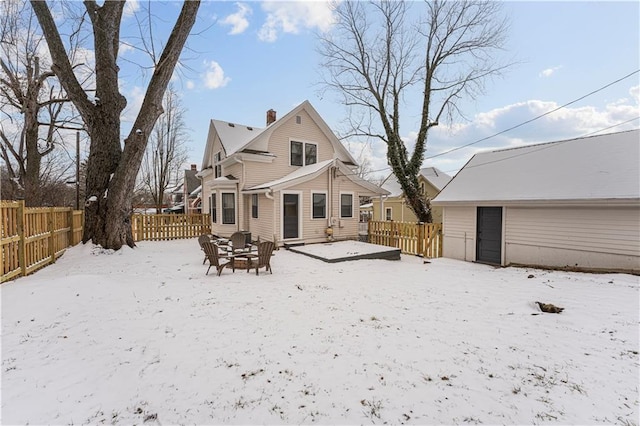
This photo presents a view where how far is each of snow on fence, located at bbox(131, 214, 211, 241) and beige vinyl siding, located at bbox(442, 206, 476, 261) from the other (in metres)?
13.3

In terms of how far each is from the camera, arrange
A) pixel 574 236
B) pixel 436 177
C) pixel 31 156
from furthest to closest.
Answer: pixel 436 177 < pixel 31 156 < pixel 574 236

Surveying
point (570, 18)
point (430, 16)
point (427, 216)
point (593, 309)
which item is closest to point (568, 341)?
point (593, 309)

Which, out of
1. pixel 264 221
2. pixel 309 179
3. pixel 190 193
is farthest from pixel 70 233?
pixel 190 193

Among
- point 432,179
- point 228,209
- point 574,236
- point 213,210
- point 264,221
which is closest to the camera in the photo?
point 574,236

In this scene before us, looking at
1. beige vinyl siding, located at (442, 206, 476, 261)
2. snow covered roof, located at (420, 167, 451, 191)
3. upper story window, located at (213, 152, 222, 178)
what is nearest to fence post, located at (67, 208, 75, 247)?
upper story window, located at (213, 152, 222, 178)

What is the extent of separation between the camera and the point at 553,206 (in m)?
9.11

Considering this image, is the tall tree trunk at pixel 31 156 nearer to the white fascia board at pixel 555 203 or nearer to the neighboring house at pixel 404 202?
the white fascia board at pixel 555 203

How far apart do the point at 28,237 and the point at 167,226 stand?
9514 mm

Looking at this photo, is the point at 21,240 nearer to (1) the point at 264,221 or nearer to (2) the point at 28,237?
(2) the point at 28,237

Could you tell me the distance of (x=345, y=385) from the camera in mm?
2912

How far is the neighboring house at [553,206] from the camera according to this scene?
8039mm

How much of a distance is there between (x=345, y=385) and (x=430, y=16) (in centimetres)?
2014

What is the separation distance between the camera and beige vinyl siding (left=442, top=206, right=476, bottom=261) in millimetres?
11555

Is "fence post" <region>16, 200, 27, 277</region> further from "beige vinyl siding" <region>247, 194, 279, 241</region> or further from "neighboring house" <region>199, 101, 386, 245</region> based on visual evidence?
"beige vinyl siding" <region>247, 194, 279, 241</region>
